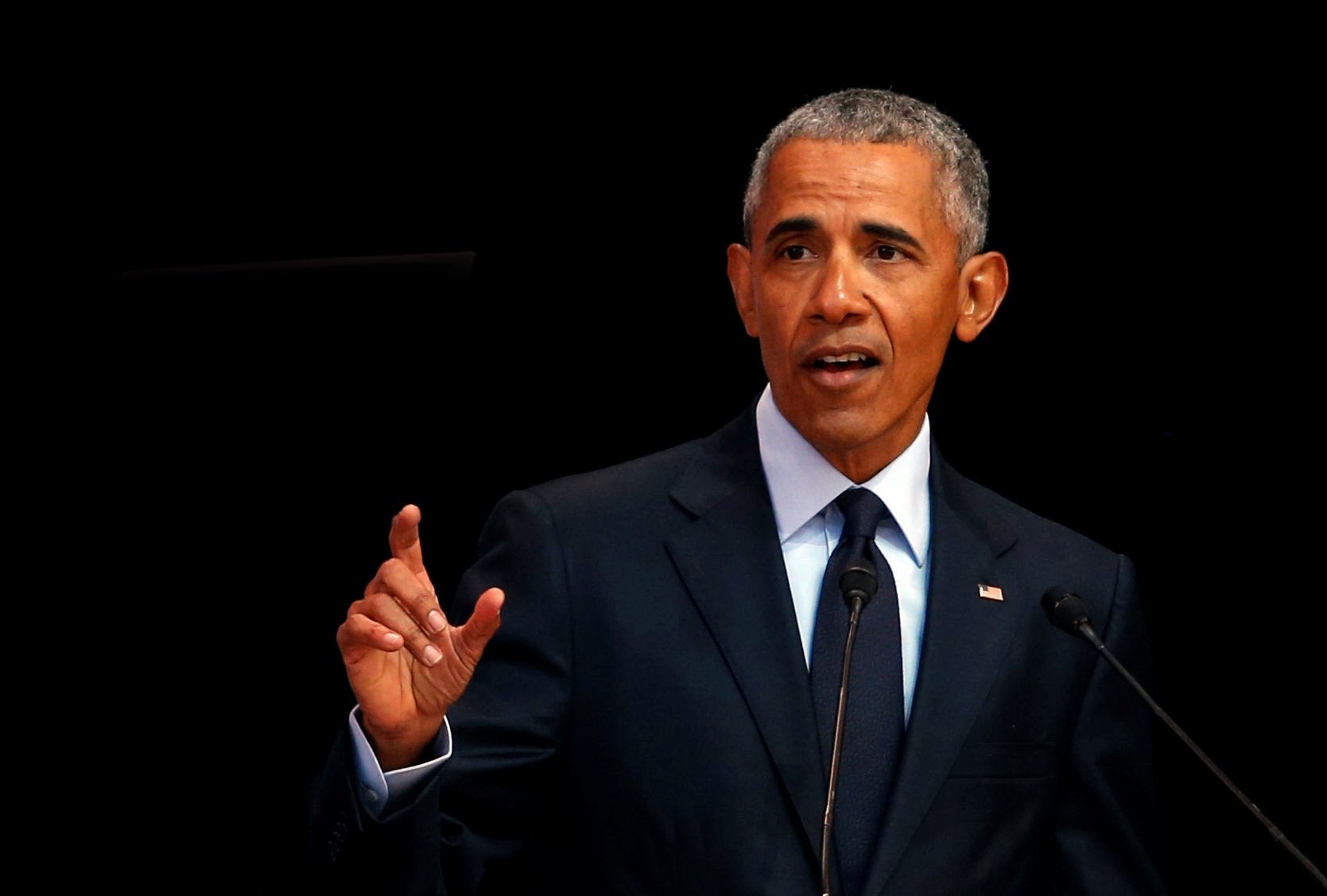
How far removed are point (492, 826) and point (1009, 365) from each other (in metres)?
1.23

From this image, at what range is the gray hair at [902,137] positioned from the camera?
2.25 m

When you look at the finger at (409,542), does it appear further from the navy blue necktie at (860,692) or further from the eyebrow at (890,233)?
the eyebrow at (890,233)

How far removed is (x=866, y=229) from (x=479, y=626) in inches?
29.9

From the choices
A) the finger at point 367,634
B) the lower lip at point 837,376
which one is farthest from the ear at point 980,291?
the finger at point 367,634

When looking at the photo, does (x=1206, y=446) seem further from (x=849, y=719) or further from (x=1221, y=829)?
(x=849, y=719)

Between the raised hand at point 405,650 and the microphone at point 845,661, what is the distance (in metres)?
0.36

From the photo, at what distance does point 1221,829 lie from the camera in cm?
274

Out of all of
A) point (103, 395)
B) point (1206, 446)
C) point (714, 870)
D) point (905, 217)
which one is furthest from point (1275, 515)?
point (103, 395)

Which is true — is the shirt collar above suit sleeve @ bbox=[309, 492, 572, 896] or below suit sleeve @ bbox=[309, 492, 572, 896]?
above

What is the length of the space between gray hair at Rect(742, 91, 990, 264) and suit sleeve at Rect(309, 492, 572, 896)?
55 cm

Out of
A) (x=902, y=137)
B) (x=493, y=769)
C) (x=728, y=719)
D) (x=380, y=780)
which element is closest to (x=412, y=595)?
(x=380, y=780)

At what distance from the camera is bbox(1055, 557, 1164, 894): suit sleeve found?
222cm

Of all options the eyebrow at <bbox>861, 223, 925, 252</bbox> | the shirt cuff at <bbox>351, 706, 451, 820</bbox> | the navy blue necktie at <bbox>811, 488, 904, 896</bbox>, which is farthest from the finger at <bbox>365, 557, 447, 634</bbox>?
the eyebrow at <bbox>861, 223, 925, 252</bbox>

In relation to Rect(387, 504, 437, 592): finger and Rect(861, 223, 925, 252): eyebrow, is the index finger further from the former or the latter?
Rect(861, 223, 925, 252): eyebrow
